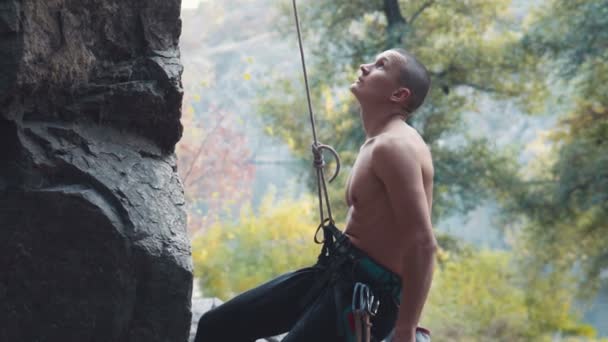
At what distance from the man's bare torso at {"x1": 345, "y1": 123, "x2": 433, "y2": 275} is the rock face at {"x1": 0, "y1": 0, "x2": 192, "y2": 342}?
1.62 ft

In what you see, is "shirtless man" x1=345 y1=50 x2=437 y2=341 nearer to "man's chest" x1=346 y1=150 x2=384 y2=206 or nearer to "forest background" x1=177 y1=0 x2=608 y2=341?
"man's chest" x1=346 y1=150 x2=384 y2=206

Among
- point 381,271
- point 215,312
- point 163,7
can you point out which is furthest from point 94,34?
point 381,271

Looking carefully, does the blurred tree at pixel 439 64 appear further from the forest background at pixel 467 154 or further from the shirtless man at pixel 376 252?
the shirtless man at pixel 376 252

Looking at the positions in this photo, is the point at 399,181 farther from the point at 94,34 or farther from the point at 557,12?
the point at 557,12

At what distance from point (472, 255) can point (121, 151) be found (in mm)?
4435

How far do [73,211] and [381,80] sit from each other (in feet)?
2.92

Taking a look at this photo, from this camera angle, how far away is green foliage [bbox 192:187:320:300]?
6.55 metres

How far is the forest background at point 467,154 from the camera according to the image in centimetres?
524

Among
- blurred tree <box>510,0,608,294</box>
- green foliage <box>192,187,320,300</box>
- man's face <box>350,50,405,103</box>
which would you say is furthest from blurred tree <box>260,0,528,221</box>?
man's face <box>350,50,405,103</box>

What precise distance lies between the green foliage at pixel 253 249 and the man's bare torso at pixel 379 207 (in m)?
4.50

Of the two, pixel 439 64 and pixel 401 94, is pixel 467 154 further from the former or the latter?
pixel 401 94

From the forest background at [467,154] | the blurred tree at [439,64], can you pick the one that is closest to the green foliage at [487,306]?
the forest background at [467,154]

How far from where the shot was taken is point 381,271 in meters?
1.93

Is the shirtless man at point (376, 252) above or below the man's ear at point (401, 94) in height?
below
